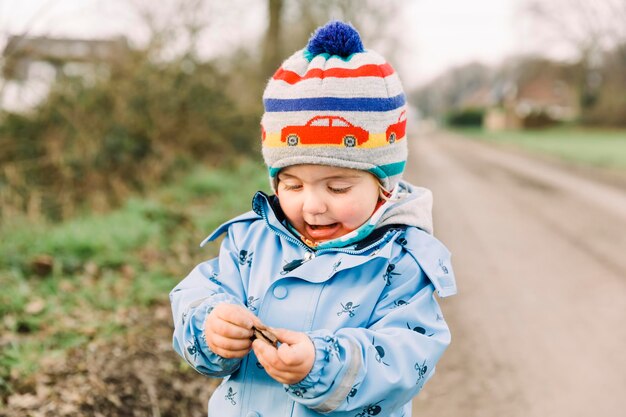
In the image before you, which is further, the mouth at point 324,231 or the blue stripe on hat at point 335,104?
the mouth at point 324,231

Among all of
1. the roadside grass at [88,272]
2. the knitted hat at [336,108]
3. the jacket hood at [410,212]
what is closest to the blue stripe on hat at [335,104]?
the knitted hat at [336,108]

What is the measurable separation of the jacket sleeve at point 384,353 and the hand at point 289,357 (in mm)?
23

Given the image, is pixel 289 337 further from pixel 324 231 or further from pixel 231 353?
pixel 324 231

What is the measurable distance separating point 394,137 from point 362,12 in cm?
2159

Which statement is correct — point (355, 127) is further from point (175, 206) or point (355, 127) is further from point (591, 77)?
point (591, 77)

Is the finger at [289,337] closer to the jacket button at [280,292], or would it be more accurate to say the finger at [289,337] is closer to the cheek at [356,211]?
the jacket button at [280,292]

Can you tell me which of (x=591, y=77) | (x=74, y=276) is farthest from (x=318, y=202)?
(x=591, y=77)

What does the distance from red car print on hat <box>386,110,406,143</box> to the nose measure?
27cm

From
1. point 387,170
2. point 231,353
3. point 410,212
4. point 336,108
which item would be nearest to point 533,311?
point 410,212

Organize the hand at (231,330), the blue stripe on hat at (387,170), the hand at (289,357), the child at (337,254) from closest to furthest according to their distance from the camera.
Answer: the hand at (289,357) → the hand at (231,330) → the child at (337,254) → the blue stripe on hat at (387,170)

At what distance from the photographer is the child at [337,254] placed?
1.60 metres

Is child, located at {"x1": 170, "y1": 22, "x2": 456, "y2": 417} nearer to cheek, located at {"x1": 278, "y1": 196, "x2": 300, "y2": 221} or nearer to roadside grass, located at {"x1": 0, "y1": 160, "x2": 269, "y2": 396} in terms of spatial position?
cheek, located at {"x1": 278, "y1": 196, "x2": 300, "y2": 221}

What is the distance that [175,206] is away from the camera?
709cm

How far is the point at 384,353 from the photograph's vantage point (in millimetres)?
1536
